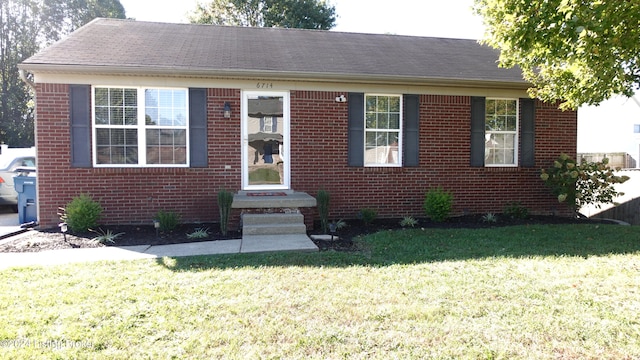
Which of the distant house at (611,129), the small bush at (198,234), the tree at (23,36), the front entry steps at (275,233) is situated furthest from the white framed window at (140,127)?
the distant house at (611,129)

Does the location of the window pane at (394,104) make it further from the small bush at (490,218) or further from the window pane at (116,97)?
the window pane at (116,97)

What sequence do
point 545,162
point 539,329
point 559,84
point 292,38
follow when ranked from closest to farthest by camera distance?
point 539,329 → point 559,84 → point 545,162 → point 292,38

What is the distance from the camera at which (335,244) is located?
6719 mm

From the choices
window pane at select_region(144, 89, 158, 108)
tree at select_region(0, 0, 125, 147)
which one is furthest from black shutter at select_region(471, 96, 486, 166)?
tree at select_region(0, 0, 125, 147)

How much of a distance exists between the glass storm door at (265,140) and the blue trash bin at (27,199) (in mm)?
4444

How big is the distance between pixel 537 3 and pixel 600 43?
917mm

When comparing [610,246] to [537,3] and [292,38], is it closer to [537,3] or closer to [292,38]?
[537,3]

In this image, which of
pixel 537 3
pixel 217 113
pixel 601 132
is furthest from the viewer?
pixel 601 132

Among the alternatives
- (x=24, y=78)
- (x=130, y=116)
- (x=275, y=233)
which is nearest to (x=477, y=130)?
(x=275, y=233)

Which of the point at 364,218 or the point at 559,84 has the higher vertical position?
the point at 559,84

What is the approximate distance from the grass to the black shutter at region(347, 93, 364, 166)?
10.8 feet

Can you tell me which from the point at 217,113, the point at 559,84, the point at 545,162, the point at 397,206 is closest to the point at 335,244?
the point at 397,206

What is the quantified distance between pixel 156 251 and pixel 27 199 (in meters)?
4.52

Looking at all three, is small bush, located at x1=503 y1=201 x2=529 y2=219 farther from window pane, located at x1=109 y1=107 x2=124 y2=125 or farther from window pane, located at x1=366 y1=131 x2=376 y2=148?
window pane, located at x1=109 y1=107 x2=124 y2=125
